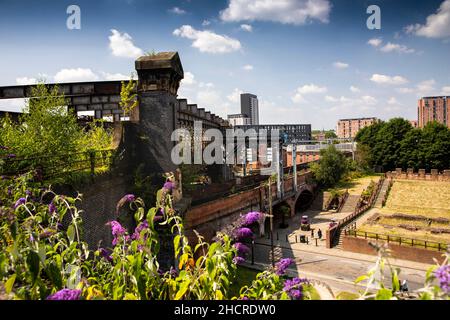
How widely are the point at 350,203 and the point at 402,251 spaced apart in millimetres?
14514

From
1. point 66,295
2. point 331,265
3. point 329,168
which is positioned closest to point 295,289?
point 66,295

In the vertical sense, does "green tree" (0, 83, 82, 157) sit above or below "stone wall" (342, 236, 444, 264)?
above

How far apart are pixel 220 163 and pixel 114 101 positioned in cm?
1332

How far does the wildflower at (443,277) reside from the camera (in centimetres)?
235

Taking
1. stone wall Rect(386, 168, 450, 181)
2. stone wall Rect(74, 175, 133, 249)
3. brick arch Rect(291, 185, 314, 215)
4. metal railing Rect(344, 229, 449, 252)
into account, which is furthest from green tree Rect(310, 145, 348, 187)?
stone wall Rect(74, 175, 133, 249)

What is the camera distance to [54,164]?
29.0 feet

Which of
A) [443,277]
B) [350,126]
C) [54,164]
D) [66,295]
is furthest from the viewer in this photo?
[350,126]

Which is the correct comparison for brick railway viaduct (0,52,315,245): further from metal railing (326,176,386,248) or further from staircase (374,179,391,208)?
staircase (374,179,391,208)

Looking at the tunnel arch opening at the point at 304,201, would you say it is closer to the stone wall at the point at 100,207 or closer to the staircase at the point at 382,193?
the staircase at the point at 382,193

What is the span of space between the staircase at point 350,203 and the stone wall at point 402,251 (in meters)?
12.2

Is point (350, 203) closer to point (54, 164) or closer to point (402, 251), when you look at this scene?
point (402, 251)

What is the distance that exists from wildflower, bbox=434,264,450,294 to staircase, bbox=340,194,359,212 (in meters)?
35.5

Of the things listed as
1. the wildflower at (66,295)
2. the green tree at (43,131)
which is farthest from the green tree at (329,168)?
the wildflower at (66,295)

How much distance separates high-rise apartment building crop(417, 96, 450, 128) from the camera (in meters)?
127
